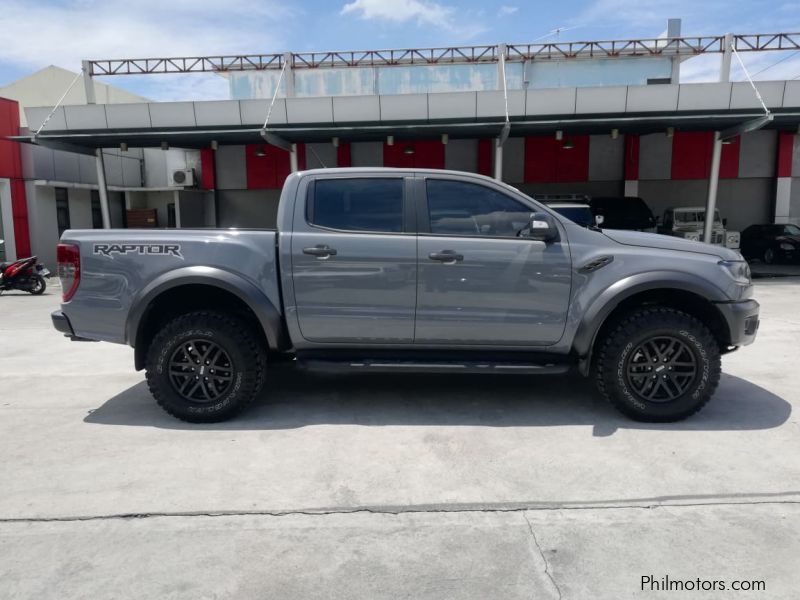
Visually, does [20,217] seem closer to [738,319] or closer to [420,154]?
[420,154]

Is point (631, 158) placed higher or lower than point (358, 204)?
higher

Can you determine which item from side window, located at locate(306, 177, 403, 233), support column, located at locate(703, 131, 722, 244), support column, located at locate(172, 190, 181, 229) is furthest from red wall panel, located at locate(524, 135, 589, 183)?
side window, located at locate(306, 177, 403, 233)

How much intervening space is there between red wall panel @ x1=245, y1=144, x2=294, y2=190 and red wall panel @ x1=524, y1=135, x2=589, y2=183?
9102mm

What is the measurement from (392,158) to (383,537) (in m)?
19.8

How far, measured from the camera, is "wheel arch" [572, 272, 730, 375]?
4305 millimetres

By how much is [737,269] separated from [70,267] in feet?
17.1

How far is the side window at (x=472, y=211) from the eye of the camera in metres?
4.51

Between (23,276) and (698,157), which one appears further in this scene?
(698,157)

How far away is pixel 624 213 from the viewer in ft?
57.8

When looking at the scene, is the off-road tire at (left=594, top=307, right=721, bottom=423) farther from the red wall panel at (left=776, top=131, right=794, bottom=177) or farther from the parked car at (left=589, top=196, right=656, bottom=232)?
the red wall panel at (left=776, top=131, right=794, bottom=177)

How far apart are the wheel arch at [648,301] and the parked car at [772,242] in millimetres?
17952

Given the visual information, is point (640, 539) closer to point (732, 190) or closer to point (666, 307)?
point (666, 307)

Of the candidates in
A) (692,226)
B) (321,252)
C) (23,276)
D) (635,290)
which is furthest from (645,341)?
(692,226)

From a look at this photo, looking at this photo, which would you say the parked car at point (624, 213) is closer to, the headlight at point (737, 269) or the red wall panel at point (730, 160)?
the red wall panel at point (730, 160)
